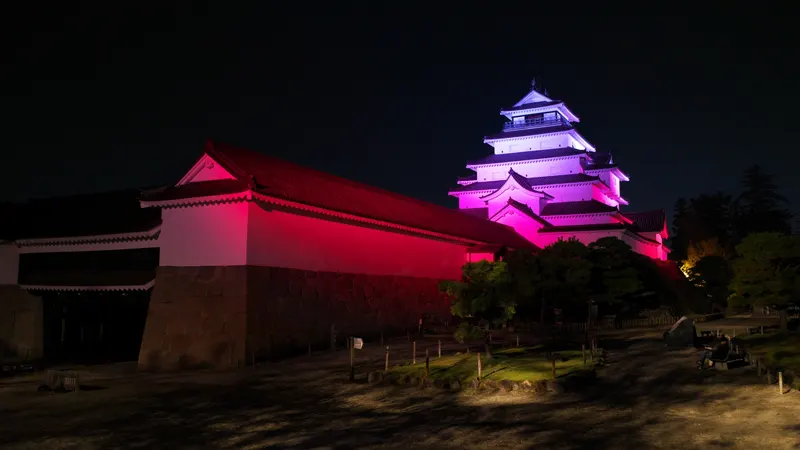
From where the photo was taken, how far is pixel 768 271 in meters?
23.2

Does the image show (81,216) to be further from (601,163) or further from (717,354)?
(601,163)

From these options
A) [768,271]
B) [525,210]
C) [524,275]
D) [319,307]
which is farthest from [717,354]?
[525,210]

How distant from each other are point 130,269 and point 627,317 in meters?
26.0

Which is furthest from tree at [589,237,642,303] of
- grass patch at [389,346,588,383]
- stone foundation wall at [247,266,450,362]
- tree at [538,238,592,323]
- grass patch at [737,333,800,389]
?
grass patch at [389,346,588,383]

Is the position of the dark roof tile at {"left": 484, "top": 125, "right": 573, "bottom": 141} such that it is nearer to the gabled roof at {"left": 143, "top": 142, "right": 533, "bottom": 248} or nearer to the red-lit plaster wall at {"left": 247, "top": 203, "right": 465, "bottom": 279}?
the gabled roof at {"left": 143, "top": 142, "right": 533, "bottom": 248}

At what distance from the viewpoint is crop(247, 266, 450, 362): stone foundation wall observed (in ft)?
69.6

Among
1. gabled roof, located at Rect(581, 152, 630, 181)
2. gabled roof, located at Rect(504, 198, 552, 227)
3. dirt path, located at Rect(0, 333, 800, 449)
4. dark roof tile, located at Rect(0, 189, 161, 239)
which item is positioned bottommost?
dirt path, located at Rect(0, 333, 800, 449)

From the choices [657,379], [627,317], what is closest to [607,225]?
[627,317]

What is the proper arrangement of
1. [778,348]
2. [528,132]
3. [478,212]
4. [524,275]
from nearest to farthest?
[778,348], [524,275], [478,212], [528,132]

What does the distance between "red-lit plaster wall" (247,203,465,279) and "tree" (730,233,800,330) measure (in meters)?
13.7

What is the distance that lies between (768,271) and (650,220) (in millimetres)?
34677

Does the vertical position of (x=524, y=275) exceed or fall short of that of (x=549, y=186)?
it falls short

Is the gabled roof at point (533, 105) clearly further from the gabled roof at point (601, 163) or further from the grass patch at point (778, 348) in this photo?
the grass patch at point (778, 348)

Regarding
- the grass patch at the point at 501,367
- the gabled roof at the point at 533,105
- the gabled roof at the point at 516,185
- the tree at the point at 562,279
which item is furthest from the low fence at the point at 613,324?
the gabled roof at the point at 533,105
